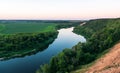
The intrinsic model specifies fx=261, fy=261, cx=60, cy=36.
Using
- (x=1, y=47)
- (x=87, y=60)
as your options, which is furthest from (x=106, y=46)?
(x=1, y=47)

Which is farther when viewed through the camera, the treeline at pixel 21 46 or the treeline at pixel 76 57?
the treeline at pixel 21 46

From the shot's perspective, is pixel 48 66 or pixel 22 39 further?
pixel 22 39

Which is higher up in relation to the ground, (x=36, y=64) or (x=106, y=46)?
(x=106, y=46)

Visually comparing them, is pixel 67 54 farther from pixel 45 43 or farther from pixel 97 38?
pixel 45 43

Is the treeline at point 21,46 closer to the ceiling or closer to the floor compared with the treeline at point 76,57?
closer to the floor

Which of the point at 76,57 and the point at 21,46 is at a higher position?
the point at 76,57

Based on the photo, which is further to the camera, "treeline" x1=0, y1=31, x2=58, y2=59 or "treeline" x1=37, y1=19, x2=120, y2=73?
"treeline" x1=0, y1=31, x2=58, y2=59

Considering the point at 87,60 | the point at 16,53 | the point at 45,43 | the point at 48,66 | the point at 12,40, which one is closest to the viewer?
the point at 48,66

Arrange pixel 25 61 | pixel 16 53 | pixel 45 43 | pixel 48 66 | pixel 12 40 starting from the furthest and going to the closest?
pixel 45 43, pixel 12 40, pixel 16 53, pixel 25 61, pixel 48 66

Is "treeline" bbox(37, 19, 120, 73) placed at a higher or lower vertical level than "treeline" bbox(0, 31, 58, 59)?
higher

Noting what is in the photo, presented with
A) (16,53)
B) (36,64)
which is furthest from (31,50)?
(36,64)

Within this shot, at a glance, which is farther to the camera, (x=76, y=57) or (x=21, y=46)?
(x=21, y=46)
